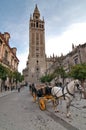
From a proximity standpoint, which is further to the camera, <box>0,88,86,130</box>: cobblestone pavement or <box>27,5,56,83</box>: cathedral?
<box>27,5,56,83</box>: cathedral

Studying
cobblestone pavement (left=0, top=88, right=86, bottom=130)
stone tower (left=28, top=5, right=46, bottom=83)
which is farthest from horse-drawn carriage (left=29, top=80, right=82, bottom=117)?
stone tower (left=28, top=5, right=46, bottom=83)

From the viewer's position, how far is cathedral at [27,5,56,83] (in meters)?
87.9

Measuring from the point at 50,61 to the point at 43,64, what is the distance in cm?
1824

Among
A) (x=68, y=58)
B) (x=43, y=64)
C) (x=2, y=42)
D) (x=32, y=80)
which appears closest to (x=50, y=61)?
(x=43, y=64)

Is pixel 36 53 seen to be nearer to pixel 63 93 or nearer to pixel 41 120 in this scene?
pixel 63 93

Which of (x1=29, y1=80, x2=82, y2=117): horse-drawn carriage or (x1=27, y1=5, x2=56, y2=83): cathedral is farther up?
(x1=27, y1=5, x2=56, y2=83): cathedral

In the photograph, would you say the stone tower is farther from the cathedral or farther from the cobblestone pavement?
the cobblestone pavement

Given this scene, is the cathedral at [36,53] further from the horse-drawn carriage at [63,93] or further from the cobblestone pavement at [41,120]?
the cobblestone pavement at [41,120]

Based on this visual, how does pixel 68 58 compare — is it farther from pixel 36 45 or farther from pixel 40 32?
pixel 40 32

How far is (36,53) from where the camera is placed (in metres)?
89.9

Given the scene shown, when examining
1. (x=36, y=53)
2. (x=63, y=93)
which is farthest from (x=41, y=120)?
(x=36, y=53)

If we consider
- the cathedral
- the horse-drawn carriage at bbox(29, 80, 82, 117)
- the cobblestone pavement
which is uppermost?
the cathedral

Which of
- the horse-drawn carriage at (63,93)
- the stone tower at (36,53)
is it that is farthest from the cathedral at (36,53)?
the horse-drawn carriage at (63,93)

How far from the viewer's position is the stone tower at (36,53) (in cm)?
8788
